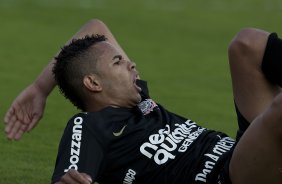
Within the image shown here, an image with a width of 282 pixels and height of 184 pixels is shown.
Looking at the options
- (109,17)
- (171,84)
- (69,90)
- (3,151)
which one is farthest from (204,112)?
(109,17)

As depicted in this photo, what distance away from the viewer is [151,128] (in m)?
5.38

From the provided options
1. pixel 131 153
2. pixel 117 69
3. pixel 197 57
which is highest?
pixel 117 69

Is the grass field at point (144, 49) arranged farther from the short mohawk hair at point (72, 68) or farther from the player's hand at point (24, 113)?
the short mohawk hair at point (72, 68)

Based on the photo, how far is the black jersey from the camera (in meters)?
5.01

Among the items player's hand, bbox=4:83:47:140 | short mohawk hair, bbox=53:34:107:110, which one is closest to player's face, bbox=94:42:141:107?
A: short mohawk hair, bbox=53:34:107:110

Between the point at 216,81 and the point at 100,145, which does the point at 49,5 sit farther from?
the point at 100,145

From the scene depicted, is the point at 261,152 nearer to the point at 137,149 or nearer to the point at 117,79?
the point at 137,149

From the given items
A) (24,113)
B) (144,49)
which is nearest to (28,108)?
(24,113)

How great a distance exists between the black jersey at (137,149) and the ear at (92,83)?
0.18 meters

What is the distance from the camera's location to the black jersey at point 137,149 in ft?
16.4

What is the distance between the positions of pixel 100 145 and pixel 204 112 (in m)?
4.97

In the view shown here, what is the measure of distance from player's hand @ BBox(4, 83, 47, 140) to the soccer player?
0.4 inches

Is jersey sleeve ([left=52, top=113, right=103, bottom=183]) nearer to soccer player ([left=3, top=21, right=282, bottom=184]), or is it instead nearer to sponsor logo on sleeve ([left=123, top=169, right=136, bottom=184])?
soccer player ([left=3, top=21, right=282, bottom=184])

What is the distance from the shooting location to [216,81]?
39.0ft
